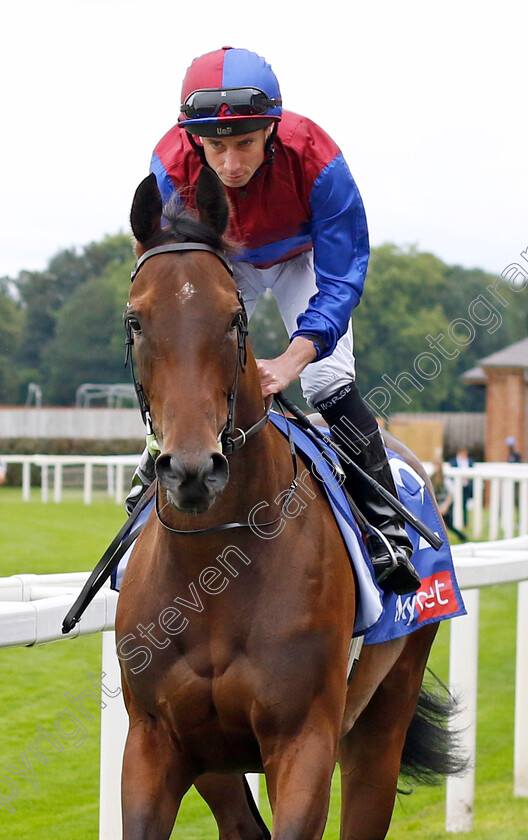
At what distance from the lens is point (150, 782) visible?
8.91 feet

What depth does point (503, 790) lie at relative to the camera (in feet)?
18.0

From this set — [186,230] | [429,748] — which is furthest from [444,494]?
[186,230]

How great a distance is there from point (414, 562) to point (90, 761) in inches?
107

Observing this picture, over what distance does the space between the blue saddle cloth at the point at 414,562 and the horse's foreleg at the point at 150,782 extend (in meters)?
0.65

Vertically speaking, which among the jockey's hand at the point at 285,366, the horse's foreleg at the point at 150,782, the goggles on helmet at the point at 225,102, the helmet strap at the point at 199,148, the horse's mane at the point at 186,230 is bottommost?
the horse's foreleg at the point at 150,782

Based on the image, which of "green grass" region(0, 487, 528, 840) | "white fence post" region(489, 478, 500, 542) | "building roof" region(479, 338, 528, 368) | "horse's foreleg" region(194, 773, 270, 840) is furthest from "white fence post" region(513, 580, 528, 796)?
"building roof" region(479, 338, 528, 368)

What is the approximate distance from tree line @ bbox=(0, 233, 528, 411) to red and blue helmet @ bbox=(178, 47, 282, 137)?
43.3m

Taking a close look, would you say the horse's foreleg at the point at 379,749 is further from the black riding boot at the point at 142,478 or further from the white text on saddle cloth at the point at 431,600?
the black riding boot at the point at 142,478

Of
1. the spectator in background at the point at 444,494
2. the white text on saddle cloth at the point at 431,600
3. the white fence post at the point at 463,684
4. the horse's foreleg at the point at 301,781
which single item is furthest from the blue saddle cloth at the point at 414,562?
the spectator in background at the point at 444,494

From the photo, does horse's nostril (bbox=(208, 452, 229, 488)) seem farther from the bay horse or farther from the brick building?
the brick building

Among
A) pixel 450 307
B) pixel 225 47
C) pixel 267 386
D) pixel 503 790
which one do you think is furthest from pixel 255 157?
pixel 450 307

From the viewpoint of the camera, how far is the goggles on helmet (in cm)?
294

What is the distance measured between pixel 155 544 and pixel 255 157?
1104 millimetres

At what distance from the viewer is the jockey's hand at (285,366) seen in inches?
114
